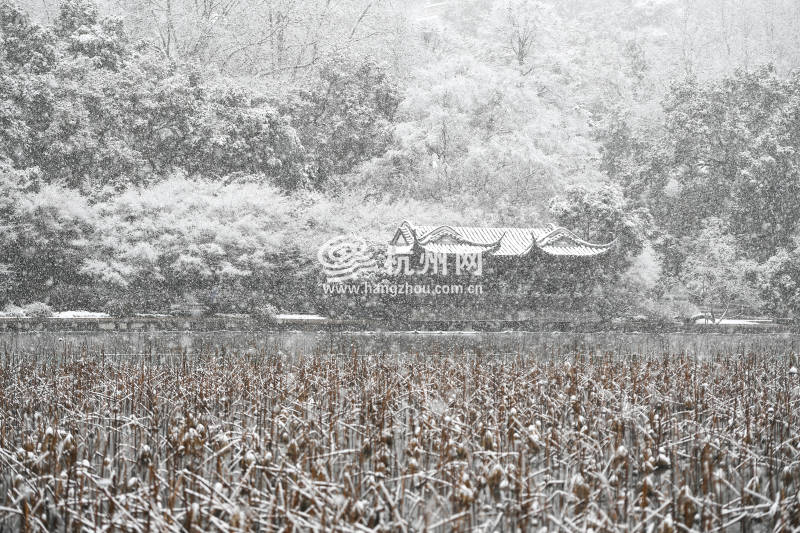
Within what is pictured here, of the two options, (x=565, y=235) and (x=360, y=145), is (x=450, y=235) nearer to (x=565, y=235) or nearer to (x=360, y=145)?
(x=565, y=235)

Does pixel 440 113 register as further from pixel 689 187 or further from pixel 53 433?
pixel 53 433

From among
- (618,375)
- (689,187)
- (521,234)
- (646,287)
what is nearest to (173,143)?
(521,234)

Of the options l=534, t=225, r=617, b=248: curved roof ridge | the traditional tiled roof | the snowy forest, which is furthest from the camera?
l=534, t=225, r=617, b=248: curved roof ridge

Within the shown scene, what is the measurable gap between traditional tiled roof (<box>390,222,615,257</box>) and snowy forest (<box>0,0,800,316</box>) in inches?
57.6

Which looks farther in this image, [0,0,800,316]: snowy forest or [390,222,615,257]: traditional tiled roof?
[390,222,615,257]: traditional tiled roof

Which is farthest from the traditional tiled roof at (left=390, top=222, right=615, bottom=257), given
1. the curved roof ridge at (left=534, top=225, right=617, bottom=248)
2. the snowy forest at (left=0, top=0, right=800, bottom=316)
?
the snowy forest at (left=0, top=0, right=800, bottom=316)

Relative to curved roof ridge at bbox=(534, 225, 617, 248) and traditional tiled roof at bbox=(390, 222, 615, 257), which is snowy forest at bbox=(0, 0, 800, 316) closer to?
curved roof ridge at bbox=(534, 225, 617, 248)

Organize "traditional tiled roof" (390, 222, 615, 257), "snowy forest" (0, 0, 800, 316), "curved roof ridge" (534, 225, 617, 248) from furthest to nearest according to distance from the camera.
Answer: "curved roof ridge" (534, 225, 617, 248), "traditional tiled roof" (390, 222, 615, 257), "snowy forest" (0, 0, 800, 316)

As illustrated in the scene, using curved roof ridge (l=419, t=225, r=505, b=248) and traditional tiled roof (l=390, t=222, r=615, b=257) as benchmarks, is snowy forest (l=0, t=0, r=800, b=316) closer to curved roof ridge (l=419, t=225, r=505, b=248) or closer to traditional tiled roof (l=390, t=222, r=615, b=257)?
traditional tiled roof (l=390, t=222, r=615, b=257)

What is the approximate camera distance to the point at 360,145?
28547 mm

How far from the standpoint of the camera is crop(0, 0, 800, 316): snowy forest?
20.2 meters

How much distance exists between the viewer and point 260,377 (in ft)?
26.5

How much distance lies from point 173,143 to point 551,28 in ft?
57.0

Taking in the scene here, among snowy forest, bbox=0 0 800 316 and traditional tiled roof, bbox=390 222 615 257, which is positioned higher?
snowy forest, bbox=0 0 800 316
